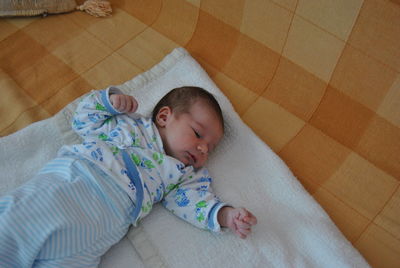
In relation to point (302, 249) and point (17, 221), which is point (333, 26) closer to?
point (302, 249)

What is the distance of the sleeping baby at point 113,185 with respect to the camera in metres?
0.96

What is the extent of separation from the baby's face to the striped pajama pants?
0.72ft

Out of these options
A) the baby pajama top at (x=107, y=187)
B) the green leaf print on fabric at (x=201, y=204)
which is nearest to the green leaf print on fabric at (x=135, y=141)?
the baby pajama top at (x=107, y=187)

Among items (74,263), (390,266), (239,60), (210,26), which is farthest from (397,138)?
(74,263)

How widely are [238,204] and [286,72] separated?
519mm

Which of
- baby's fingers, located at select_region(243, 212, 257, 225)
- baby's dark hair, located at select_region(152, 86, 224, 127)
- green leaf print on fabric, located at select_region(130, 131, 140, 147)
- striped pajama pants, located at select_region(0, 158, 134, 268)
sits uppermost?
baby's dark hair, located at select_region(152, 86, 224, 127)

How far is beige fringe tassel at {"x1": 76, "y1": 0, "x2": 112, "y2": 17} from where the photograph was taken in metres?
1.71

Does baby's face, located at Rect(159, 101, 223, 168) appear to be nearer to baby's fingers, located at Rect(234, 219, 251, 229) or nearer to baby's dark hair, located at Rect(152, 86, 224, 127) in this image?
baby's dark hair, located at Rect(152, 86, 224, 127)

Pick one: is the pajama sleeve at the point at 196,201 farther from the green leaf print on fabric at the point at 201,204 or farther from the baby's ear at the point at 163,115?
the baby's ear at the point at 163,115

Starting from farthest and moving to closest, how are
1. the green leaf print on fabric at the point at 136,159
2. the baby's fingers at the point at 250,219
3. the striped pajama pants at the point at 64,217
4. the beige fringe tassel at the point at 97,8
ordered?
1. the beige fringe tassel at the point at 97,8
2. the green leaf print on fabric at the point at 136,159
3. the baby's fingers at the point at 250,219
4. the striped pajama pants at the point at 64,217

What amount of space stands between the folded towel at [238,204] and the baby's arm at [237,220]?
46mm

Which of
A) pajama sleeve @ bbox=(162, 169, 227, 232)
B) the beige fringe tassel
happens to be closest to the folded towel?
pajama sleeve @ bbox=(162, 169, 227, 232)

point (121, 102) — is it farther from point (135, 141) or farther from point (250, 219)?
point (250, 219)

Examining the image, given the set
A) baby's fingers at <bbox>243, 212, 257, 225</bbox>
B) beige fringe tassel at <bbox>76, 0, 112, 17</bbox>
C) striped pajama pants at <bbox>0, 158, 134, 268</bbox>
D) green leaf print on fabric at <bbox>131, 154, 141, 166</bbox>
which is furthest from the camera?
beige fringe tassel at <bbox>76, 0, 112, 17</bbox>
